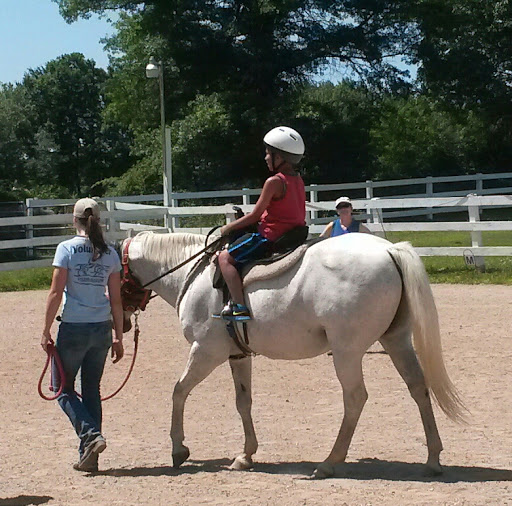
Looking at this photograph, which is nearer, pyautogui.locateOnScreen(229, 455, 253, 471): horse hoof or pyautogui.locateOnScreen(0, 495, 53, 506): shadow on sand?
pyautogui.locateOnScreen(0, 495, 53, 506): shadow on sand

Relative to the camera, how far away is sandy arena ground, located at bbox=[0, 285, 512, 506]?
18.0ft

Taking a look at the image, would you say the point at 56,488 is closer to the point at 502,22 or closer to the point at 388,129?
the point at 502,22

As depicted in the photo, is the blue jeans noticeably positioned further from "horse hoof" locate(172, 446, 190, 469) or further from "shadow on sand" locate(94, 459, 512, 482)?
"horse hoof" locate(172, 446, 190, 469)

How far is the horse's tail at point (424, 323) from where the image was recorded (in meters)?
5.89

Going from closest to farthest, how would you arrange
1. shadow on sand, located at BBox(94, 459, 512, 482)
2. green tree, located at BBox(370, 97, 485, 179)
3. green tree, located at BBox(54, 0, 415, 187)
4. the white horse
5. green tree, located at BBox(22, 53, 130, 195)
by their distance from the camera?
shadow on sand, located at BBox(94, 459, 512, 482), the white horse, green tree, located at BBox(54, 0, 415, 187), green tree, located at BBox(370, 97, 485, 179), green tree, located at BBox(22, 53, 130, 195)

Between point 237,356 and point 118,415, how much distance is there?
1.74m

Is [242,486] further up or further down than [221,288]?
further down

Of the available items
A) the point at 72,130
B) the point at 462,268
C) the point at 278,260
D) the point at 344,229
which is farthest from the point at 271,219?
the point at 72,130

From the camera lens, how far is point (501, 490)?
530cm

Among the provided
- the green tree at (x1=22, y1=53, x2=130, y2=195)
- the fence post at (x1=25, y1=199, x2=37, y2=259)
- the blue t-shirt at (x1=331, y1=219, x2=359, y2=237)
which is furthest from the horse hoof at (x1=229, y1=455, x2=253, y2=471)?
the green tree at (x1=22, y1=53, x2=130, y2=195)

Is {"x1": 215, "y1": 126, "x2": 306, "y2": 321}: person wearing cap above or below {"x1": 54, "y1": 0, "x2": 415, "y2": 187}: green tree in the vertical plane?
below

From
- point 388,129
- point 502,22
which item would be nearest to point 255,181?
point 502,22

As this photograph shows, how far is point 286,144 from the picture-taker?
6.23m

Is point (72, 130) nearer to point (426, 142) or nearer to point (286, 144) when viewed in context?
point (426, 142)
